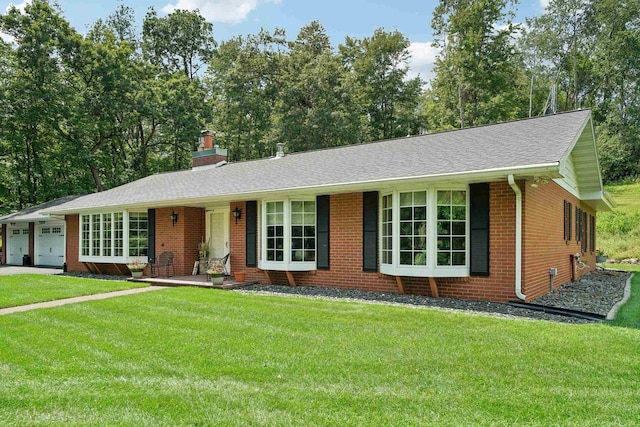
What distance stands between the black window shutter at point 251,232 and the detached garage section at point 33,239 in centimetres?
1137

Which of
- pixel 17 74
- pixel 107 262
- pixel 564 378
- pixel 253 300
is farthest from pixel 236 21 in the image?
pixel 564 378

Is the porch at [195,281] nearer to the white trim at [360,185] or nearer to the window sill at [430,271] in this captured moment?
the white trim at [360,185]

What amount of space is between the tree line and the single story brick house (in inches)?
508

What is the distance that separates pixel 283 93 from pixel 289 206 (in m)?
19.8

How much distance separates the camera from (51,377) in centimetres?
437

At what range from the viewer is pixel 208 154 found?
1689cm

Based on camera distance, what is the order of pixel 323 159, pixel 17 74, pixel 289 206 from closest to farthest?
pixel 289 206, pixel 323 159, pixel 17 74

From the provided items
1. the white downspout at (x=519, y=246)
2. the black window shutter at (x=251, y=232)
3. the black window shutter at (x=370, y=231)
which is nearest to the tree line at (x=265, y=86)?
the black window shutter at (x=251, y=232)

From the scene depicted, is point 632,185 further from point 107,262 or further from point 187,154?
point 107,262

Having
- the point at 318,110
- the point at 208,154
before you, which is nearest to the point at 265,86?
the point at 318,110

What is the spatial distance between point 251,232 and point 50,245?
532 inches

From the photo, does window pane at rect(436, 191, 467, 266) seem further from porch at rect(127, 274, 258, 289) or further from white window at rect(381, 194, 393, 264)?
porch at rect(127, 274, 258, 289)

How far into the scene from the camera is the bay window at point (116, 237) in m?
14.0

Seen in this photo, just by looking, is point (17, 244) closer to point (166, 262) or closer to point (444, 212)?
point (166, 262)
